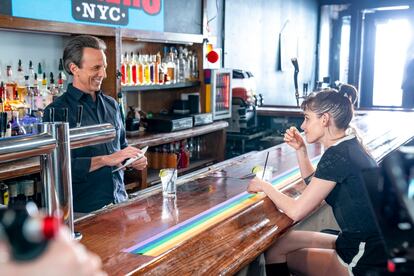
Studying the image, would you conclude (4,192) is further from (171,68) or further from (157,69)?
(171,68)

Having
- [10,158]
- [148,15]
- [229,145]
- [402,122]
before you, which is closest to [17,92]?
[148,15]

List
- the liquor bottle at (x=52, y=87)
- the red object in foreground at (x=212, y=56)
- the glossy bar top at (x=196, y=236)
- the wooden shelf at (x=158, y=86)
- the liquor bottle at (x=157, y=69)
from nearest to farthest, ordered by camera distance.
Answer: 1. the glossy bar top at (x=196, y=236)
2. the liquor bottle at (x=52, y=87)
3. the wooden shelf at (x=158, y=86)
4. the liquor bottle at (x=157, y=69)
5. the red object in foreground at (x=212, y=56)

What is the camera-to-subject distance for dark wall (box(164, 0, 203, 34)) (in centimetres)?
493

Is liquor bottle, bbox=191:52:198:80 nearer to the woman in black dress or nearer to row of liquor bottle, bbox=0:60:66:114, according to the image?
row of liquor bottle, bbox=0:60:66:114

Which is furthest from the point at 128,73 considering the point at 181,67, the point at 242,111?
the point at 242,111

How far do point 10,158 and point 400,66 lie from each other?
1011 centimetres

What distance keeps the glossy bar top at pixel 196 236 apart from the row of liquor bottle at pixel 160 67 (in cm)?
194

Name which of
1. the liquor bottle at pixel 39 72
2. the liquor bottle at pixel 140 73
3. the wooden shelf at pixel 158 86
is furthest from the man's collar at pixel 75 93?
the liquor bottle at pixel 140 73

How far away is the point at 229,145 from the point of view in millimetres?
5977

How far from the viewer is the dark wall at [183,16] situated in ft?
16.2

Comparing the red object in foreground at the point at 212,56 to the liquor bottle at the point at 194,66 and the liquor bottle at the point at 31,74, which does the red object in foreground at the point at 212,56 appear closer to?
the liquor bottle at the point at 194,66

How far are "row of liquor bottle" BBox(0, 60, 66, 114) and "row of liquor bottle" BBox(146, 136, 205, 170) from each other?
3.97 ft

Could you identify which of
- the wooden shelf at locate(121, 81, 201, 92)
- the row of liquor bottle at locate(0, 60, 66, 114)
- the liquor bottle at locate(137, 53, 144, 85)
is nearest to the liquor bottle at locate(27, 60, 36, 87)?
the row of liquor bottle at locate(0, 60, 66, 114)

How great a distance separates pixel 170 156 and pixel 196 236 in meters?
3.11
